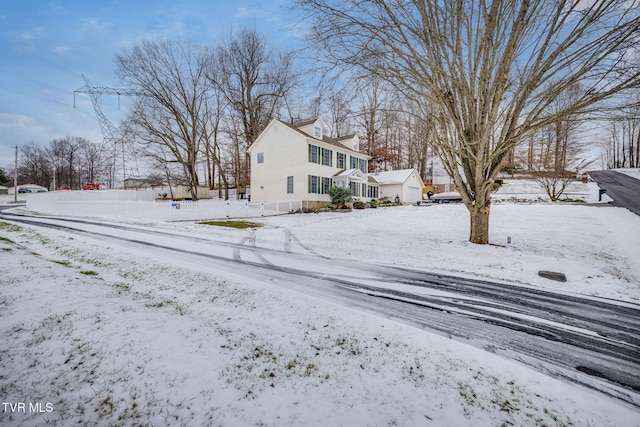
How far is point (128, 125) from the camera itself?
842 inches

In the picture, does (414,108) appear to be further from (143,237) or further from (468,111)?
(143,237)

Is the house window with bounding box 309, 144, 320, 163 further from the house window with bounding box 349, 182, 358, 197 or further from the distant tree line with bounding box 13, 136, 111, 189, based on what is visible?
the distant tree line with bounding box 13, 136, 111, 189

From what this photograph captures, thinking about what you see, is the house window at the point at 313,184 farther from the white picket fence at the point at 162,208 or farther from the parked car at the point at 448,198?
the parked car at the point at 448,198

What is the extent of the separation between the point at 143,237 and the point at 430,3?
39.1ft

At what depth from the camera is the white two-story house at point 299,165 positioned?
2175cm

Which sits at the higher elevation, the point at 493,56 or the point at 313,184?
the point at 493,56

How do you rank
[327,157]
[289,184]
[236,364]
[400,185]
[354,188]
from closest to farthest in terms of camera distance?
1. [236,364]
2. [289,184]
3. [327,157]
4. [354,188]
5. [400,185]

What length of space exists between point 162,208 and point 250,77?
17.0 meters

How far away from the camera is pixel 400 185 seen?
3022 centimetres

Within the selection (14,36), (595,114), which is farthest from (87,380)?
(14,36)

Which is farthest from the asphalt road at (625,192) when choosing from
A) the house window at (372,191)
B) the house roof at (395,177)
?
the house window at (372,191)

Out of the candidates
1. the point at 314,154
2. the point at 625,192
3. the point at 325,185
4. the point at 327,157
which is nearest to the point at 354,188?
the point at 325,185

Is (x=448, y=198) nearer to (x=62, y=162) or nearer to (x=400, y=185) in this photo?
(x=400, y=185)

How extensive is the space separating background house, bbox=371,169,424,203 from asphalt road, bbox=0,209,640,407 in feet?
83.3
